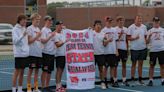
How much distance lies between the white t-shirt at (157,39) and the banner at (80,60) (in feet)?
7.76

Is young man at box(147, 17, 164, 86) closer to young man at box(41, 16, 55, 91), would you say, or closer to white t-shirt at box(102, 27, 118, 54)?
white t-shirt at box(102, 27, 118, 54)

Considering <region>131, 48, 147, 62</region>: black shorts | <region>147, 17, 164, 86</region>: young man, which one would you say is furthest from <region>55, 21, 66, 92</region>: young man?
<region>147, 17, 164, 86</region>: young man

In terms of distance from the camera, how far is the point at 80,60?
39.7ft

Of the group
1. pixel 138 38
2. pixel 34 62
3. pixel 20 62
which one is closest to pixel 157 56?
pixel 138 38

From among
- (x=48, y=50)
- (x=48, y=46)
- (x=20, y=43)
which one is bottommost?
(x=48, y=50)

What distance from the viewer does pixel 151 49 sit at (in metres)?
14.0

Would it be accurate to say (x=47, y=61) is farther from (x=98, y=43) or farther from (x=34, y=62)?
(x=98, y=43)

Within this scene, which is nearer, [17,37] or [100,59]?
[17,37]

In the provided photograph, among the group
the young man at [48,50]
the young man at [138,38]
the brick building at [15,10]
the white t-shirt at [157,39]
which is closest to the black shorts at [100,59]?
the young man at [138,38]

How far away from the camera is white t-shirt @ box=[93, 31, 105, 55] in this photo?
1311cm

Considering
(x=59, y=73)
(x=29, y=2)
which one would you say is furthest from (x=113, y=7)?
(x=59, y=73)

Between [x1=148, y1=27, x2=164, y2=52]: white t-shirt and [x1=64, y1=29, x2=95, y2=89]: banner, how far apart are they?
93.1 inches

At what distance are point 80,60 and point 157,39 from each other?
304cm

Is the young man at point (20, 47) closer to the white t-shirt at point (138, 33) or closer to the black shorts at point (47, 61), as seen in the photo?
the black shorts at point (47, 61)
